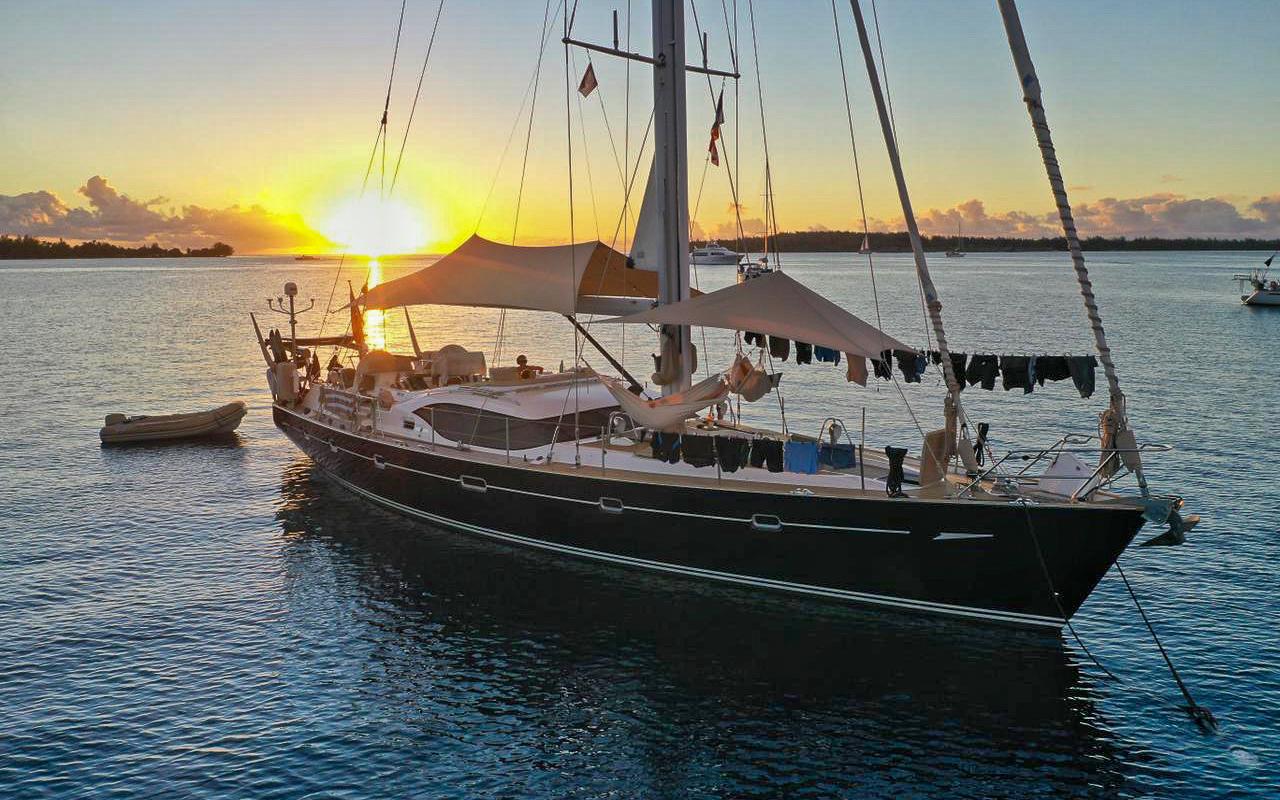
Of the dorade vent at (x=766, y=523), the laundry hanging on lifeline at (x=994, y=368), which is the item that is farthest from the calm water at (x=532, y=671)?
the laundry hanging on lifeline at (x=994, y=368)

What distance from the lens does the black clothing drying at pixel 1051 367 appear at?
53.1 feet

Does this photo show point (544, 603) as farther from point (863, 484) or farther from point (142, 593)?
point (142, 593)

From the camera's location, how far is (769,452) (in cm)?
1742

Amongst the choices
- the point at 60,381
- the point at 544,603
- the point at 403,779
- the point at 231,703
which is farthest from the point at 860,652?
the point at 60,381

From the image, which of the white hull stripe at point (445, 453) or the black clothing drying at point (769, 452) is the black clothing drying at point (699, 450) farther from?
the black clothing drying at point (769, 452)

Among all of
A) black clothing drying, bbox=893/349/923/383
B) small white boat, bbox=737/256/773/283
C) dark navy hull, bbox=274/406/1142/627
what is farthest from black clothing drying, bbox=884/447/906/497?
small white boat, bbox=737/256/773/283

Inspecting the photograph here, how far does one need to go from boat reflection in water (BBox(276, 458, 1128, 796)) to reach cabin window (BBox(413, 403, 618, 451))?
2763 mm

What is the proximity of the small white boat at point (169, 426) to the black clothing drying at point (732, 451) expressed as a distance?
1073 inches

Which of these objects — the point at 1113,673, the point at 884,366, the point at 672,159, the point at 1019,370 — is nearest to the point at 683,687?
the point at 884,366

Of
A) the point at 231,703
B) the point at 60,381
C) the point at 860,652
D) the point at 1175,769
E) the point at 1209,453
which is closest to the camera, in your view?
the point at 1175,769

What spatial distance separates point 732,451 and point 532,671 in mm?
5286

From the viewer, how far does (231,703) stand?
15.4m

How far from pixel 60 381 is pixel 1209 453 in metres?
55.5

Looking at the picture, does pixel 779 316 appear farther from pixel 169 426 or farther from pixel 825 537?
pixel 169 426
